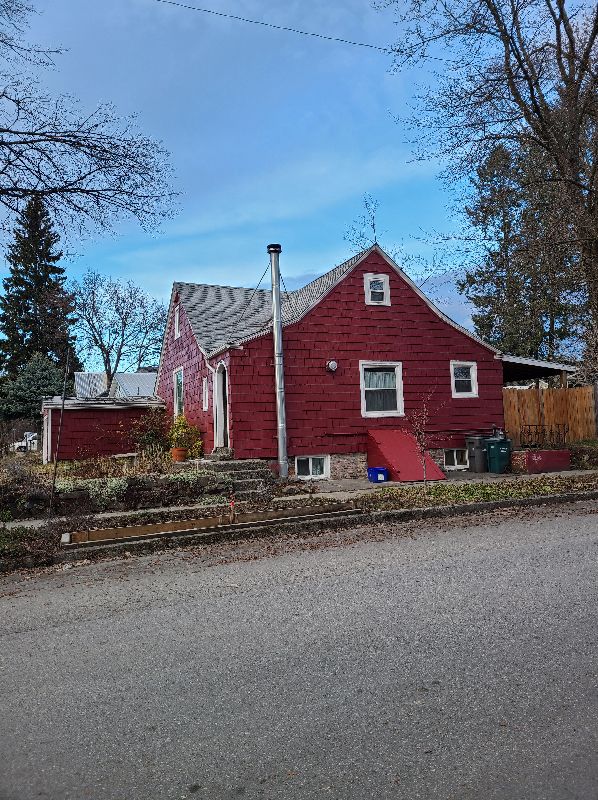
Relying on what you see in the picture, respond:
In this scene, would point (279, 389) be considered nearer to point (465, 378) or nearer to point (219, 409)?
point (219, 409)

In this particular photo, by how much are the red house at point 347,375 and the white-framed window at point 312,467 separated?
3 centimetres

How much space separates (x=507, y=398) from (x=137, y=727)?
69.3 ft

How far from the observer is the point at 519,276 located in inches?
625

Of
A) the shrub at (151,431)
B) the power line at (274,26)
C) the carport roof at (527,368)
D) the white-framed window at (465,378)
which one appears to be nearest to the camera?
the power line at (274,26)

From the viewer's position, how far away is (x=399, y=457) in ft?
51.4

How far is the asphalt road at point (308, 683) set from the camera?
273 centimetres

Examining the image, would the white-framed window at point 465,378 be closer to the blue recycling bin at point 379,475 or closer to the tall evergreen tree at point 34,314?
the blue recycling bin at point 379,475

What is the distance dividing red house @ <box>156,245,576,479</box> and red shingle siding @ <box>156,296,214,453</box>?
0.06 meters

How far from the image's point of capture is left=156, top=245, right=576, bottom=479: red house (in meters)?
15.3

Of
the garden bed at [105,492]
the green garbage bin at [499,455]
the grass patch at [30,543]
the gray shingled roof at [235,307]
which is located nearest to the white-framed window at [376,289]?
the gray shingled roof at [235,307]

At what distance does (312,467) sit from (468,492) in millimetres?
4917

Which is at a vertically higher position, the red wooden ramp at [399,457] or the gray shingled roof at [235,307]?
the gray shingled roof at [235,307]

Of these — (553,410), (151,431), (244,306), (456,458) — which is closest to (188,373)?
(151,431)

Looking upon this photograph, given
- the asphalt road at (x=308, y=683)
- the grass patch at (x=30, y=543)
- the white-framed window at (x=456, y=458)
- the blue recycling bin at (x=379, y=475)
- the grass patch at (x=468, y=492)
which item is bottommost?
the asphalt road at (x=308, y=683)
